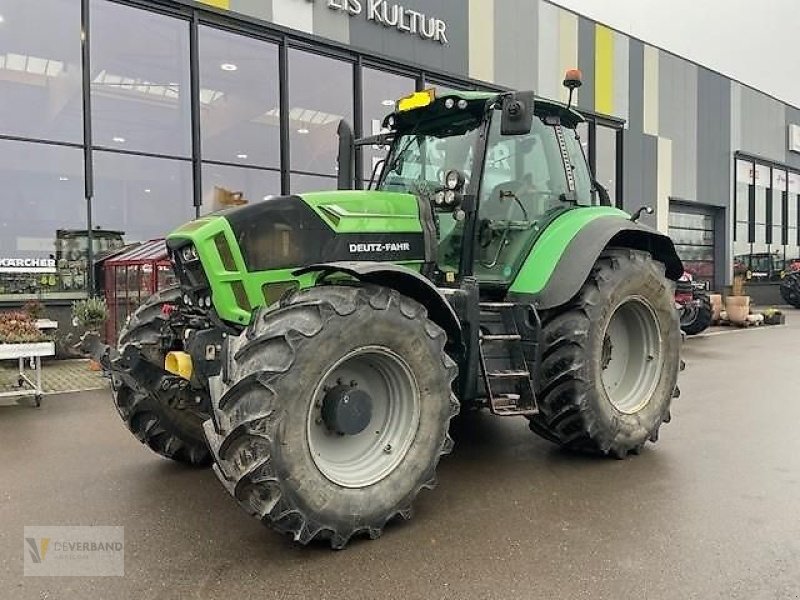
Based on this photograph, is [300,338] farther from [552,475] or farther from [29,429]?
[29,429]

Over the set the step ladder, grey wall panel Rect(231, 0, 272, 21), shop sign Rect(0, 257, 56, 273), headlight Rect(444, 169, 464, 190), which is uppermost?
grey wall panel Rect(231, 0, 272, 21)

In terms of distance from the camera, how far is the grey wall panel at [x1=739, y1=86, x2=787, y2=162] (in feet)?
80.1

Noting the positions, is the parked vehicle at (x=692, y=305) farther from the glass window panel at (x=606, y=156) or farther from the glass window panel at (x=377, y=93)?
the glass window panel at (x=377, y=93)

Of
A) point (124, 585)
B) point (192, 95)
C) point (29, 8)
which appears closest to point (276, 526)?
point (124, 585)

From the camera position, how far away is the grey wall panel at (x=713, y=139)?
2209 centimetres

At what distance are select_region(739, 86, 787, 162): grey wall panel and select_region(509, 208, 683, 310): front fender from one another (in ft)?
74.5

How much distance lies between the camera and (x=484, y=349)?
4500 millimetres

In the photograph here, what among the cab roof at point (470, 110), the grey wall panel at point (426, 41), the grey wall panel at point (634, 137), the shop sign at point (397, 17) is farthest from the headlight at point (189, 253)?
the grey wall panel at point (634, 137)

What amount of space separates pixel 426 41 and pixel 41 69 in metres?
7.42

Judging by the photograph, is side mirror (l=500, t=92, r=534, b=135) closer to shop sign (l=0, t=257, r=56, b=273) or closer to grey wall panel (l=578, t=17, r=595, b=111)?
shop sign (l=0, t=257, r=56, b=273)

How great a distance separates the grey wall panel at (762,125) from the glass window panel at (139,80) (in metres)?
20.5

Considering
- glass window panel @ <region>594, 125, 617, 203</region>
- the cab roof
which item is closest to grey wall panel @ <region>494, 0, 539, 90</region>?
→ glass window panel @ <region>594, 125, 617, 203</region>

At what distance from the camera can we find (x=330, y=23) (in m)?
12.8

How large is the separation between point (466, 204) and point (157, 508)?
274 cm
